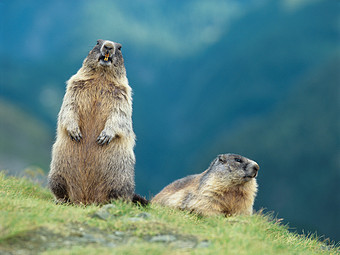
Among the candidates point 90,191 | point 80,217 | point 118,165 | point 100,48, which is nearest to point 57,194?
point 90,191

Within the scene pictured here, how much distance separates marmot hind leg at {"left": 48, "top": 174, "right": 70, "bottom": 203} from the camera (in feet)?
27.1

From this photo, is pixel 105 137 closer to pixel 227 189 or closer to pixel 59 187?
pixel 59 187

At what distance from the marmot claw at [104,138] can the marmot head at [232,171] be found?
7.77 feet

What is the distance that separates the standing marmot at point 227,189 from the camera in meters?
8.98

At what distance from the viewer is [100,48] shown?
338 inches

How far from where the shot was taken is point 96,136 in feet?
27.1

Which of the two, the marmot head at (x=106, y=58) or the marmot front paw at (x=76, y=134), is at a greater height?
the marmot head at (x=106, y=58)

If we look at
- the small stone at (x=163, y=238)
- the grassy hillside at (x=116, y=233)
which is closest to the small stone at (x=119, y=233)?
the grassy hillside at (x=116, y=233)

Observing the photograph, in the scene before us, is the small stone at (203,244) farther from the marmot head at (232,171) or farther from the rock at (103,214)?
the marmot head at (232,171)

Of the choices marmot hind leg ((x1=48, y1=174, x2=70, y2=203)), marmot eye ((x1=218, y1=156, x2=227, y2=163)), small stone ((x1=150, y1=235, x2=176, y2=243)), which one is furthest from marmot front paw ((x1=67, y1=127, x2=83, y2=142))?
marmot eye ((x1=218, y1=156, x2=227, y2=163))

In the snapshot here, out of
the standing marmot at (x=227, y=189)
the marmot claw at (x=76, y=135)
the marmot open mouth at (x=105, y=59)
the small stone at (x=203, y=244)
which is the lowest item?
the small stone at (x=203, y=244)

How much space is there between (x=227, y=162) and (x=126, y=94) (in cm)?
258

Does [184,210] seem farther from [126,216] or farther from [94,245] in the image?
[94,245]

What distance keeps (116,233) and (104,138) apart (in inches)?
96.5
